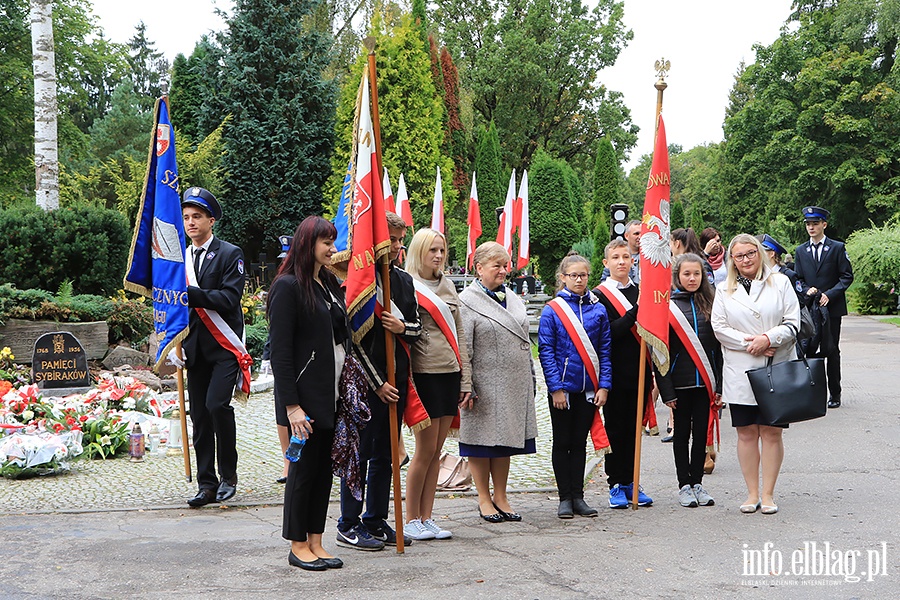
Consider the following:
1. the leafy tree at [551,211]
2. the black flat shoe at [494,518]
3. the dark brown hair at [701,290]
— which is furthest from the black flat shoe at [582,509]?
the leafy tree at [551,211]

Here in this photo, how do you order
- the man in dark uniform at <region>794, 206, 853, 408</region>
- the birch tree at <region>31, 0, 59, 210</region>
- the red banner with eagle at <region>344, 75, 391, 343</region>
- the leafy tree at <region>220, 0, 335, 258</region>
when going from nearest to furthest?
the red banner with eagle at <region>344, 75, 391, 343</region>
the man in dark uniform at <region>794, 206, 853, 408</region>
the birch tree at <region>31, 0, 59, 210</region>
the leafy tree at <region>220, 0, 335, 258</region>

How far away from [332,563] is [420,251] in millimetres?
1921

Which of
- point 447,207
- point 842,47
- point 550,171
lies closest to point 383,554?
point 447,207

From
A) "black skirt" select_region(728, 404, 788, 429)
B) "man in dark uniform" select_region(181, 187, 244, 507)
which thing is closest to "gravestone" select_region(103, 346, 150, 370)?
"man in dark uniform" select_region(181, 187, 244, 507)

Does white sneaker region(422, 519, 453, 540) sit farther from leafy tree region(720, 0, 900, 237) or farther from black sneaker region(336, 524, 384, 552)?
leafy tree region(720, 0, 900, 237)

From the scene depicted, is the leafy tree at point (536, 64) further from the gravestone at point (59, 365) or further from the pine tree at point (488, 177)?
the gravestone at point (59, 365)

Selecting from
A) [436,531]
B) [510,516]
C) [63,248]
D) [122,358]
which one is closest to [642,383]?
[510,516]

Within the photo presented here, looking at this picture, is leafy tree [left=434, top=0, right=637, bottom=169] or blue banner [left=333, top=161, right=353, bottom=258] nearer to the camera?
blue banner [left=333, top=161, right=353, bottom=258]

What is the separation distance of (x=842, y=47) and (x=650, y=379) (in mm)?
41393

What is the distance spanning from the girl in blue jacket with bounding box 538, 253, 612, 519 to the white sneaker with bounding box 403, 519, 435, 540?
3.38 ft

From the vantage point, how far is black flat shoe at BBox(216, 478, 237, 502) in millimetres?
6750

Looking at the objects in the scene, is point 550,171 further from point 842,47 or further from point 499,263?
point 499,263

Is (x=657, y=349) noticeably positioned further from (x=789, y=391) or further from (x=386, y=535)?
(x=386, y=535)

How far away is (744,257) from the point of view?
650 cm
